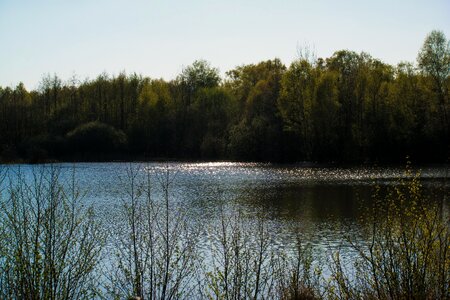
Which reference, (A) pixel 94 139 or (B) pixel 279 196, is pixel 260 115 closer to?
(A) pixel 94 139

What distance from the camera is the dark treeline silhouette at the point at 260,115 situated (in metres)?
74.9

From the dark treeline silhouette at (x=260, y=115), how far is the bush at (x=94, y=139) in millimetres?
181

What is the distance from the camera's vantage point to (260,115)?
82.8 metres

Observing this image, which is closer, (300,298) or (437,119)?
(300,298)

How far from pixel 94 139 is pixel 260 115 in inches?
1236

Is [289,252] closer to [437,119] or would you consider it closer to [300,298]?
[300,298]

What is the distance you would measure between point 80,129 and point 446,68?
61895 mm

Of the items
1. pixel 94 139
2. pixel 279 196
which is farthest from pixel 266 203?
pixel 94 139

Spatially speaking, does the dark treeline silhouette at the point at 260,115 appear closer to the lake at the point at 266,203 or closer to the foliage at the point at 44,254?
the lake at the point at 266,203

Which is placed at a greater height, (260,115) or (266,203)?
(260,115)

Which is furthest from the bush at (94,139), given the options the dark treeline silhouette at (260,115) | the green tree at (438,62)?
the green tree at (438,62)

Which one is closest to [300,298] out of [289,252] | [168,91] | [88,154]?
[289,252]

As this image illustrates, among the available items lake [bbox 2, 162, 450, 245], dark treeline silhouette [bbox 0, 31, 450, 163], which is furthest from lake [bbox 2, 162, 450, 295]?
dark treeline silhouette [bbox 0, 31, 450, 163]

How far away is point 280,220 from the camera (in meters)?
28.2
